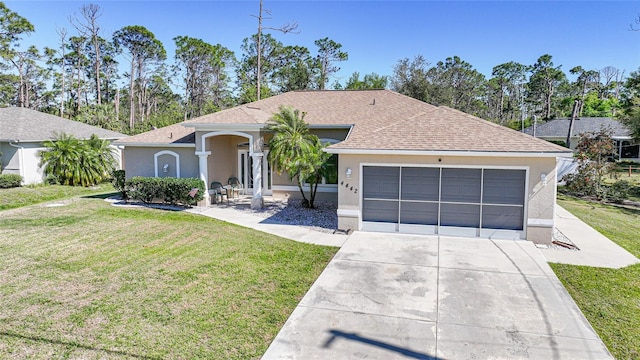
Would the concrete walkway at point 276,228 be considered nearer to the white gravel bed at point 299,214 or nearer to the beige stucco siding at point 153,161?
the white gravel bed at point 299,214

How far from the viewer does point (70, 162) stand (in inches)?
840

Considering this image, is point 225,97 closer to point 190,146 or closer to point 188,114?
point 188,114

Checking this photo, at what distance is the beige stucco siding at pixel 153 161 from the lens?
1747 centimetres

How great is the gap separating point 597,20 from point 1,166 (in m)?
35.5

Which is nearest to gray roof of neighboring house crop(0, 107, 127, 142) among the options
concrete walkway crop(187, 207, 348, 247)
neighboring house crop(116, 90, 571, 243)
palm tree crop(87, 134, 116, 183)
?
palm tree crop(87, 134, 116, 183)

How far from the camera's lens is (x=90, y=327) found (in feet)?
20.2

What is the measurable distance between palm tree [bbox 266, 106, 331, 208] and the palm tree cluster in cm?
1315

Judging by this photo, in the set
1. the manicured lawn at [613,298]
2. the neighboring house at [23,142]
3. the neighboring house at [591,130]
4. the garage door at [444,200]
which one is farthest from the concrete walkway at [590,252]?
the neighboring house at [591,130]

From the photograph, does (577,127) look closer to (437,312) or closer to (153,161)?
(153,161)

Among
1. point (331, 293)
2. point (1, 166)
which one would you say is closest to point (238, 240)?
point (331, 293)

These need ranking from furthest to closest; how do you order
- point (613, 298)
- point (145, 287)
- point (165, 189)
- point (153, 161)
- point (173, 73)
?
point (173, 73) < point (153, 161) < point (165, 189) < point (145, 287) < point (613, 298)

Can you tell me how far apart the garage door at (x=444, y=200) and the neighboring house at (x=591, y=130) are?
99.6 ft

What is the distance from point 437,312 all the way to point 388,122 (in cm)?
1116

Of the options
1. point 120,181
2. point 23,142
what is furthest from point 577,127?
point 23,142
